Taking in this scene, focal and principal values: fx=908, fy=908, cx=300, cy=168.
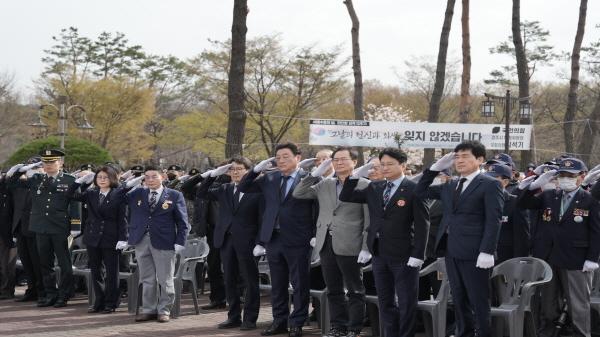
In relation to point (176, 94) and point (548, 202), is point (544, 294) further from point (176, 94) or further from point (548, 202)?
point (176, 94)

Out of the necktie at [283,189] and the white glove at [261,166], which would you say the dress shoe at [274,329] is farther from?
the white glove at [261,166]

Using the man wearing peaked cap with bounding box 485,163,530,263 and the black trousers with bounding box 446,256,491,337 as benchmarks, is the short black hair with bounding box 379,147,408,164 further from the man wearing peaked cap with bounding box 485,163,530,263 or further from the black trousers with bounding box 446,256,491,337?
the man wearing peaked cap with bounding box 485,163,530,263

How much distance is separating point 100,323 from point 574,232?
542cm

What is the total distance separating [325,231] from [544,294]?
232 cm

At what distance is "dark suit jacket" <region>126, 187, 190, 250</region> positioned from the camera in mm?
10555

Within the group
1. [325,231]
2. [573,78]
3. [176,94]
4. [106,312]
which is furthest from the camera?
[176,94]

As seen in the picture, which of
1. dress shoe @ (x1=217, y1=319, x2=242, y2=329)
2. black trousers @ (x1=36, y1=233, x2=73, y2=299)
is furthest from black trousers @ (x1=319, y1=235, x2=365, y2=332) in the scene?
black trousers @ (x1=36, y1=233, x2=73, y2=299)

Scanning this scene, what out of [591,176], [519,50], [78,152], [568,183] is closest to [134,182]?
[568,183]

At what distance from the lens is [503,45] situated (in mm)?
42844

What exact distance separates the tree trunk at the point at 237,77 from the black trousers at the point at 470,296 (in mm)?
9783

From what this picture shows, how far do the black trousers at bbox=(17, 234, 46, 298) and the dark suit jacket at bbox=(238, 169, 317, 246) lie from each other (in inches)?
164

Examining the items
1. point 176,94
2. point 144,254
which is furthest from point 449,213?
point 176,94

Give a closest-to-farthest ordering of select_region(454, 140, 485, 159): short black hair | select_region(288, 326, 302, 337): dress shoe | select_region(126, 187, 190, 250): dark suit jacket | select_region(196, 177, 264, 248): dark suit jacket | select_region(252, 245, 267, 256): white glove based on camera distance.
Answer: select_region(454, 140, 485, 159): short black hair < select_region(288, 326, 302, 337): dress shoe < select_region(252, 245, 267, 256): white glove < select_region(196, 177, 264, 248): dark suit jacket < select_region(126, 187, 190, 250): dark suit jacket

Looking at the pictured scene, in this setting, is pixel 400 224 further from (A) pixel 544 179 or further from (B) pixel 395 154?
(A) pixel 544 179
